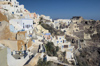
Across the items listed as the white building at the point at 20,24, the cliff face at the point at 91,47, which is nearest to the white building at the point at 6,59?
the white building at the point at 20,24

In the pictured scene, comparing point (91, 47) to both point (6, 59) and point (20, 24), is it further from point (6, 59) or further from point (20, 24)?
point (6, 59)

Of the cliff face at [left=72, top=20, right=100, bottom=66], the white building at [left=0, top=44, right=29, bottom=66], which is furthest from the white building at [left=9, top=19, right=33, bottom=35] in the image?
the cliff face at [left=72, top=20, right=100, bottom=66]

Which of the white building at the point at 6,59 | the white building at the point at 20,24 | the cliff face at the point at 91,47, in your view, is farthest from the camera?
the cliff face at the point at 91,47

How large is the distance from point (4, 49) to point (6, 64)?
3.71 ft

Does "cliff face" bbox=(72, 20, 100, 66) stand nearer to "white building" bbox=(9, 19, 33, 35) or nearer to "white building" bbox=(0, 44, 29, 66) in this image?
"white building" bbox=(9, 19, 33, 35)

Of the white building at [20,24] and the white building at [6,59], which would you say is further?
the white building at [20,24]

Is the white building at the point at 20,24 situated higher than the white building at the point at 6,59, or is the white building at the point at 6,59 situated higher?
the white building at the point at 20,24

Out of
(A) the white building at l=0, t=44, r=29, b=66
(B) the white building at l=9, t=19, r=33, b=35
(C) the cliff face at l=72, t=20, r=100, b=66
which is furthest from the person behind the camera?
(C) the cliff face at l=72, t=20, r=100, b=66

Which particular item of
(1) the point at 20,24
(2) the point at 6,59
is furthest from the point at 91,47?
(2) the point at 6,59

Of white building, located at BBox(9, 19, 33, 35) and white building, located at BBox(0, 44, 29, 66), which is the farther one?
white building, located at BBox(9, 19, 33, 35)

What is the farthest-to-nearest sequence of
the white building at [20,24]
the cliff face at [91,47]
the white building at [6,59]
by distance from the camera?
1. the cliff face at [91,47]
2. the white building at [20,24]
3. the white building at [6,59]

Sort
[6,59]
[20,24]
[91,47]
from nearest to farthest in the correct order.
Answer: [6,59]
[20,24]
[91,47]

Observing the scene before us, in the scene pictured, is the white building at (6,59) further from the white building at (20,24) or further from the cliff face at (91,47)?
the cliff face at (91,47)

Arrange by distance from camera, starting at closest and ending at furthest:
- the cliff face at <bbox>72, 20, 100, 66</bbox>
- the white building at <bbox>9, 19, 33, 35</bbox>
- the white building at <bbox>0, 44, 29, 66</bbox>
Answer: the white building at <bbox>0, 44, 29, 66</bbox> < the white building at <bbox>9, 19, 33, 35</bbox> < the cliff face at <bbox>72, 20, 100, 66</bbox>
